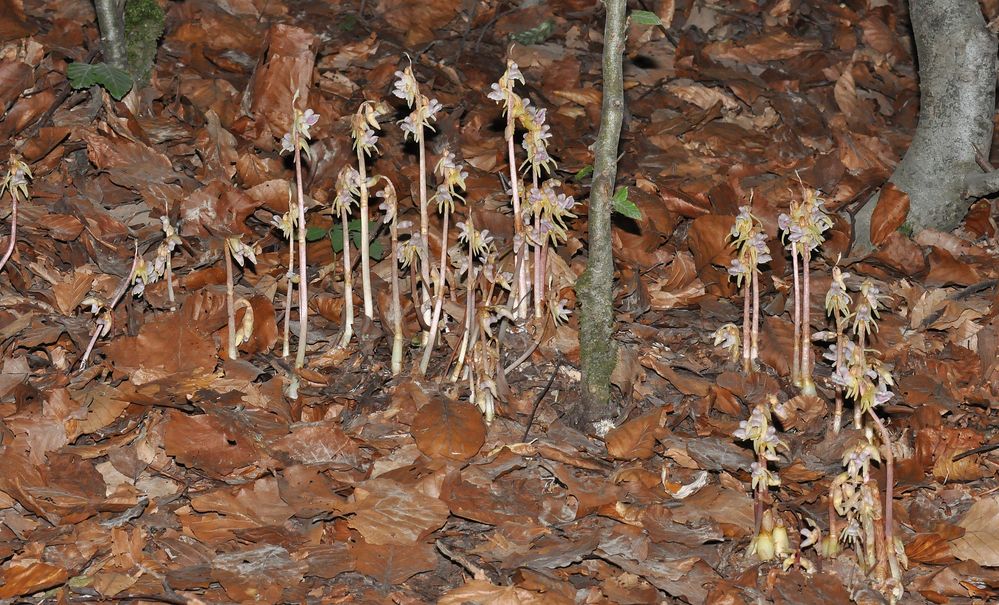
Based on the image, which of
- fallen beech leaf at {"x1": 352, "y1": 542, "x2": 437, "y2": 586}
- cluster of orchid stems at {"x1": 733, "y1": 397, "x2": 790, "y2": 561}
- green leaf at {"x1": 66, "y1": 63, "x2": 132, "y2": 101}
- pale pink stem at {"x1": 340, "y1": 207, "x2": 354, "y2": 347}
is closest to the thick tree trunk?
cluster of orchid stems at {"x1": 733, "y1": 397, "x2": 790, "y2": 561}

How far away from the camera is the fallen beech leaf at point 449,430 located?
3170mm

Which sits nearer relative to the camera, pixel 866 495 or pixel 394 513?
pixel 866 495

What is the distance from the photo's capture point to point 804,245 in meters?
3.36

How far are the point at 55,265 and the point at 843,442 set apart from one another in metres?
2.85

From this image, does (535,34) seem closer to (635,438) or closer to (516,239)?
(516,239)

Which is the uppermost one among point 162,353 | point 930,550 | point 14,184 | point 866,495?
point 14,184

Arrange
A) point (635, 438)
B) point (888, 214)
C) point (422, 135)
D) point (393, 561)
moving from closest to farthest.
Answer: point (393, 561) → point (635, 438) → point (422, 135) → point (888, 214)

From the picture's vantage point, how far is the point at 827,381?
3.60 meters

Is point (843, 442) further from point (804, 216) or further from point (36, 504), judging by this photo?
point (36, 504)

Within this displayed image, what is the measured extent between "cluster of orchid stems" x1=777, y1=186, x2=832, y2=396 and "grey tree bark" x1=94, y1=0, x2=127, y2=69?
292cm

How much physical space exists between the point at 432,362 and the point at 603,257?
73 centimetres

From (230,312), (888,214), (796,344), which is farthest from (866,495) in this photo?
(230,312)

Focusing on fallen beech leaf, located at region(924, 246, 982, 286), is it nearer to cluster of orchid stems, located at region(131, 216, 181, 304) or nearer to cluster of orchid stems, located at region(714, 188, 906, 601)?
cluster of orchid stems, located at region(714, 188, 906, 601)

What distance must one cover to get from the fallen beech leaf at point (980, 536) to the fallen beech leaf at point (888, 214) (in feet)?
5.09
